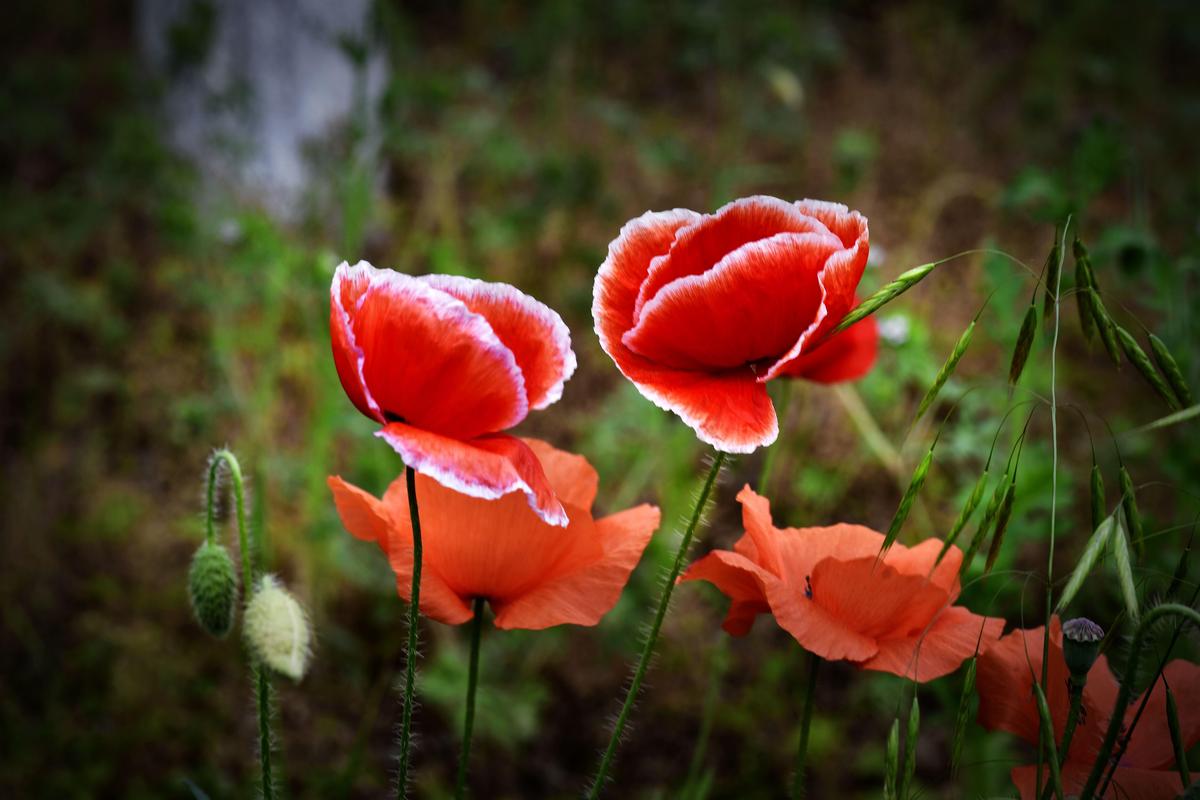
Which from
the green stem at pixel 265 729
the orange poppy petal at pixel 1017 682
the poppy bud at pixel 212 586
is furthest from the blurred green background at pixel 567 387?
the green stem at pixel 265 729

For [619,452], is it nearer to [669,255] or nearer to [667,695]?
[667,695]

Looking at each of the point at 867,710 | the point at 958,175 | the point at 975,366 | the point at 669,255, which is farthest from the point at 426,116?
the point at 669,255

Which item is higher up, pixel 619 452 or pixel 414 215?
pixel 414 215

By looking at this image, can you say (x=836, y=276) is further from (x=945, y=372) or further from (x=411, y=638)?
(x=411, y=638)

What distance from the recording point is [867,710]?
2539 mm

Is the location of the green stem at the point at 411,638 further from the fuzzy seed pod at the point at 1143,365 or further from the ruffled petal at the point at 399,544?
the fuzzy seed pod at the point at 1143,365

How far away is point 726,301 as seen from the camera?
0.73 metres

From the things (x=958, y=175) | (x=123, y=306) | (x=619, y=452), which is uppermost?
(x=958, y=175)

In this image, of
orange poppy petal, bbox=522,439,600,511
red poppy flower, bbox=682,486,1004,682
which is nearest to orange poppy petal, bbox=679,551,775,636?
red poppy flower, bbox=682,486,1004,682

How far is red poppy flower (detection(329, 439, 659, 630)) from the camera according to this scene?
777 millimetres

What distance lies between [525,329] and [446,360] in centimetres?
7

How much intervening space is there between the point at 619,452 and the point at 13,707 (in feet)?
5.26

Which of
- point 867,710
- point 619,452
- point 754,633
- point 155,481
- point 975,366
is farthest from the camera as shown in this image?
point 975,366

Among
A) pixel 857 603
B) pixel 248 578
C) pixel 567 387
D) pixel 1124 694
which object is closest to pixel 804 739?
pixel 857 603
